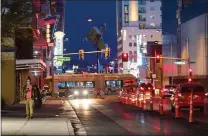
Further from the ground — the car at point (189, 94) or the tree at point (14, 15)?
the tree at point (14, 15)

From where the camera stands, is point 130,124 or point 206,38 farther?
point 206,38

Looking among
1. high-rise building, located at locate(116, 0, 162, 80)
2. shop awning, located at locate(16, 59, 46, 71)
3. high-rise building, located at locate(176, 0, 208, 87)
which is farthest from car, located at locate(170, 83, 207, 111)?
high-rise building, located at locate(116, 0, 162, 80)

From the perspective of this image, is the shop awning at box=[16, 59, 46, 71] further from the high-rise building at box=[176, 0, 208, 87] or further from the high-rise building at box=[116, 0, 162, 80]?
the high-rise building at box=[116, 0, 162, 80]

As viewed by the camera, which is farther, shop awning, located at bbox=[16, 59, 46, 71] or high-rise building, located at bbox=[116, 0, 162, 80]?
high-rise building, located at bbox=[116, 0, 162, 80]

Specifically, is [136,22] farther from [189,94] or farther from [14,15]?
[14,15]

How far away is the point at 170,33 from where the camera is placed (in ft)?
322

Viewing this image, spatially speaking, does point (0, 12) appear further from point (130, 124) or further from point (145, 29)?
point (145, 29)

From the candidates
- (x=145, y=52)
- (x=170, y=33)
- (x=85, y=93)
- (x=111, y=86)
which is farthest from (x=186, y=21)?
(x=145, y=52)

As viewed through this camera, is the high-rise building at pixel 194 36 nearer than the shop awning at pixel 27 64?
No

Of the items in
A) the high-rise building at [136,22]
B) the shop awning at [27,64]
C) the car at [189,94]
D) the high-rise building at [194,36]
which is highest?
the high-rise building at [136,22]

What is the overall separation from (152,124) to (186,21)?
65349 millimetres

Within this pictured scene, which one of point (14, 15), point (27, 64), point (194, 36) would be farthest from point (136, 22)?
point (14, 15)

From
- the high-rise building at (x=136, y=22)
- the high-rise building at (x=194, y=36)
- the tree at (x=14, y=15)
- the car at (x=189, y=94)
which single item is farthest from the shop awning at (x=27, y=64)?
the high-rise building at (x=136, y=22)

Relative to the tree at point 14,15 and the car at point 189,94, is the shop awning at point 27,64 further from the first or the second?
the tree at point 14,15
